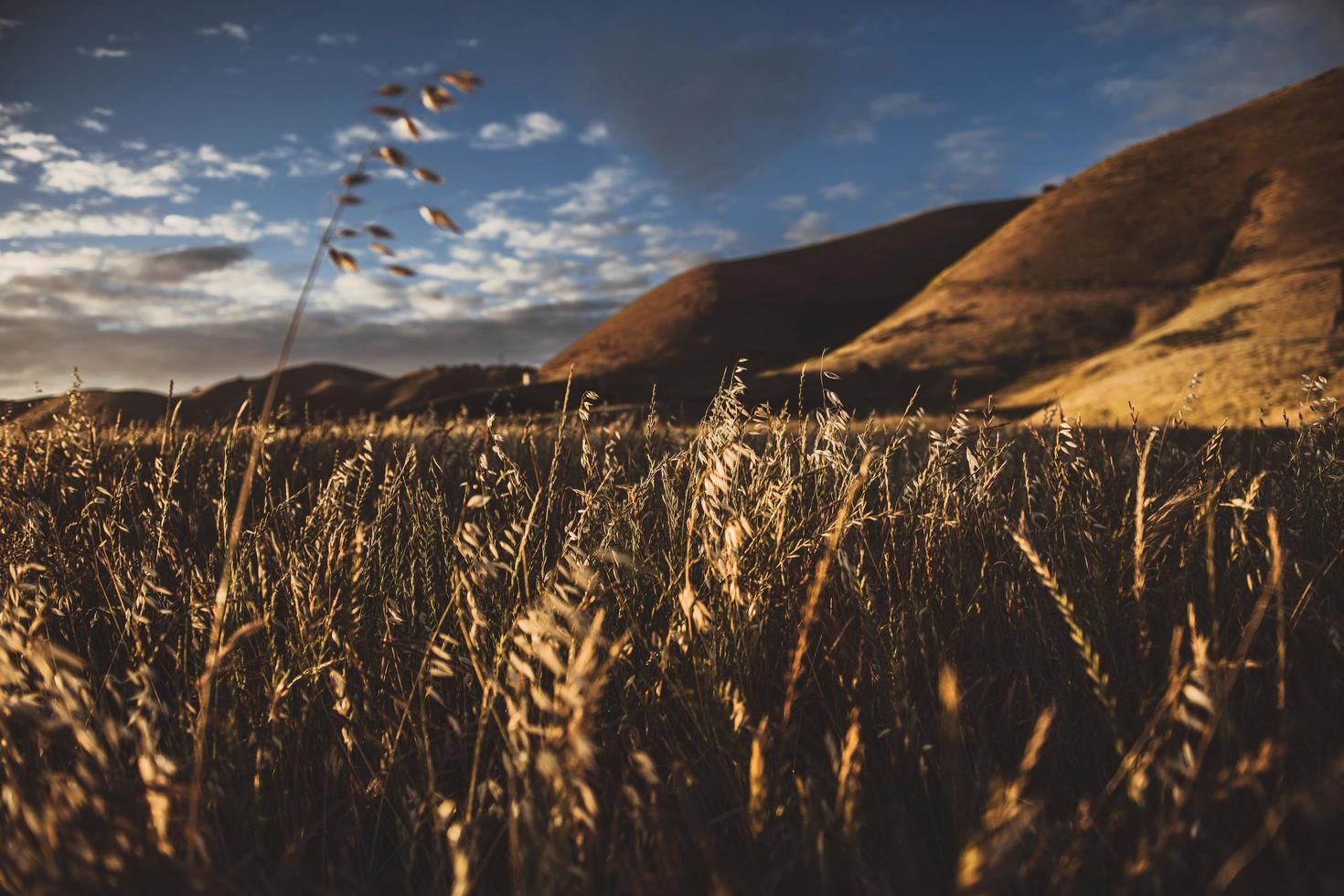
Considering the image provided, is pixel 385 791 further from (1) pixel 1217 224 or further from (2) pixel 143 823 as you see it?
(1) pixel 1217 224

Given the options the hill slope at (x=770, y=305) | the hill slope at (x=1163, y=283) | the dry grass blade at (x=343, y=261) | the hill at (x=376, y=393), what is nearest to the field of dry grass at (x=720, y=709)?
the dry grass blade at (x=343, y=261)

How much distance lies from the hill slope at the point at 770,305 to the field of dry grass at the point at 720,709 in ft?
113

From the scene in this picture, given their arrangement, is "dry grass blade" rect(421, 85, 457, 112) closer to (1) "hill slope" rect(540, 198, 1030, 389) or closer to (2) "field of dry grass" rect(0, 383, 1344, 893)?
(2) "field of dry grass" rect(0, 383, 1344, 893)

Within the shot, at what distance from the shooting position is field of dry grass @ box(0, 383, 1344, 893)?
1.12 m

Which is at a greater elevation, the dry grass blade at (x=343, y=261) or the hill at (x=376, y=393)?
the hill at (x=376, y=393)

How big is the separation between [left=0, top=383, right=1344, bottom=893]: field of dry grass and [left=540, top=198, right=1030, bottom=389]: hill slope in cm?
3436

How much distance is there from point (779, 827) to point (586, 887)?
1.32 feet

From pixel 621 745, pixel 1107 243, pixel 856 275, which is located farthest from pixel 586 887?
pixel 856 275

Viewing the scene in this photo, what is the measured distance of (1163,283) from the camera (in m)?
32.1

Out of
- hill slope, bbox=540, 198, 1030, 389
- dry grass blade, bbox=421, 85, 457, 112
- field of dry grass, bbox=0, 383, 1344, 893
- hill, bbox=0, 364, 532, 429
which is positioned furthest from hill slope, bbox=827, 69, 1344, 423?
hill, bbox=0, 364, 532, 429

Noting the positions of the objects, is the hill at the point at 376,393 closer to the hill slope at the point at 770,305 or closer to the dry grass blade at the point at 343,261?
the hill slope at the point at 770,305

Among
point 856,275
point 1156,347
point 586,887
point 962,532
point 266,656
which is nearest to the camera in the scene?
point 586,887

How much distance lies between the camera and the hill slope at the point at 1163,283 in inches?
713

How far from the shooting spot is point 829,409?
2398mm
